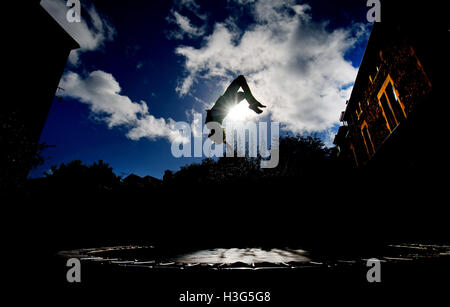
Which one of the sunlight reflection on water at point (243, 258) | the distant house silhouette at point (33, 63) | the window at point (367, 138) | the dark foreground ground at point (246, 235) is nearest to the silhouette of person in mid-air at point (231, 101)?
the dark foreground ground at point (246, 235)

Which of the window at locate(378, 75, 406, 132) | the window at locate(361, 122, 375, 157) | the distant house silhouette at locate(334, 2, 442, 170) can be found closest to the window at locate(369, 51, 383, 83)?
the distant house silhouette at locate(334, 2, 442, 170)

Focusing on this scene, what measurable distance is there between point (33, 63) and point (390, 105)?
23.7 metres

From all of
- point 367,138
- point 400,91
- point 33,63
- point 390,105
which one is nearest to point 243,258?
point 400,91

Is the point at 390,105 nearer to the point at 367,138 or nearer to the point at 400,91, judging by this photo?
the point at 400,91

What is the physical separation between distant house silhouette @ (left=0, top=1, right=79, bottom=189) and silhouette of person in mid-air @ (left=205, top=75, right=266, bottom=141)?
1160 centimetres

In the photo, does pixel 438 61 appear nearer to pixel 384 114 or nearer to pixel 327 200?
pixel 384 114

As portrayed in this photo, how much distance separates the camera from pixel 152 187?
892 centimetres

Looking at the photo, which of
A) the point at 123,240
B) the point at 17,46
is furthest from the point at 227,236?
the point at 17,46

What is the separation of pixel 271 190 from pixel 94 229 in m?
8.73

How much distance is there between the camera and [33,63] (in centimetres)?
1437

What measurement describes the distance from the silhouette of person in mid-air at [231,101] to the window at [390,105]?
21.9 ft

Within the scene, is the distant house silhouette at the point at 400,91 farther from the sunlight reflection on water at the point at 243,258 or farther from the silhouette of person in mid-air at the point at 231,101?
the sunlight reflection on water at the point at 243,258

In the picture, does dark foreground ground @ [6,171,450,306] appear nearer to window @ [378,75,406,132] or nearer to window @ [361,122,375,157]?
window @ [378,75,406,132]

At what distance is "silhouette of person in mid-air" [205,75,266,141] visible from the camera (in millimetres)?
5188
